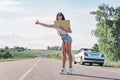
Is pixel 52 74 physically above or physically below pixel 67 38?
below

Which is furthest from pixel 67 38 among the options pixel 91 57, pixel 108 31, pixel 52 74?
pixel 108 31

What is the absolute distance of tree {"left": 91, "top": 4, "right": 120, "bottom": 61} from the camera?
2726 inches

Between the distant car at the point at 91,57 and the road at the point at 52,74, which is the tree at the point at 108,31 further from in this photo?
the road at the point at 52,74

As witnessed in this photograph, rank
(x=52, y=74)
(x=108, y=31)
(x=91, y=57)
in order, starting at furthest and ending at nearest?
(x=108, y=31) → (x=91, y=57) → (x=52, y=74)

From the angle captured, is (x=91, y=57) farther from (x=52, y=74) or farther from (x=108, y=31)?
(x=108, y=31)

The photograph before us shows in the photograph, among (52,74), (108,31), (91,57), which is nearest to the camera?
(52,74)

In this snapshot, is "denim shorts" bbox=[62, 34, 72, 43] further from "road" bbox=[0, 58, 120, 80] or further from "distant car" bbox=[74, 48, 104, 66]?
"distant car" bbox=[74, 48, 104, 66]

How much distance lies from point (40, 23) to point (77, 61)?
60.7ft

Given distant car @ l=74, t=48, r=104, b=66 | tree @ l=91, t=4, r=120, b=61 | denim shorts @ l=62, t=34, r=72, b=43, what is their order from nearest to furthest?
denim shorts @ l=62, t=34, r=72, b=43 → distant car @ l=74, t=48, r=104, b=66 → tree @ l=91, t=4, r=120, b=61

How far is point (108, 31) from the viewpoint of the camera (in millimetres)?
71062

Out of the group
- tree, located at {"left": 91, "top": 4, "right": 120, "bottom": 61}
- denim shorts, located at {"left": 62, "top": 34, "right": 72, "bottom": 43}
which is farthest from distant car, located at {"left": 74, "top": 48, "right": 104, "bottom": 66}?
tree, located at {"left": 91, "top": 4, "right": 120, "bottom": 61}

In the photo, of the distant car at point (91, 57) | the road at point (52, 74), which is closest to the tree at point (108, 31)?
the distant car at point (91, 57)

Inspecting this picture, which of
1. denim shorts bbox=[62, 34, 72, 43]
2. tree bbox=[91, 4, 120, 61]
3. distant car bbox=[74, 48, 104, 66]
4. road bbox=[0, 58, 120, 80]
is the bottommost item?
road bbox=[0, 58, 120, 80]

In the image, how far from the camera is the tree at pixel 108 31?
6925cm
